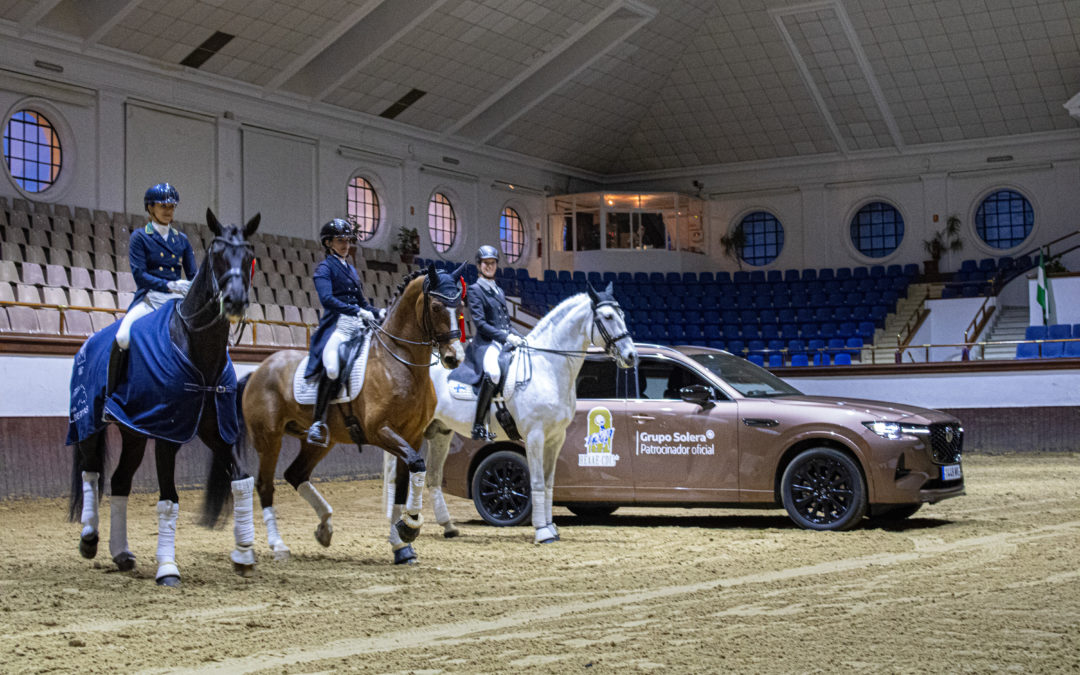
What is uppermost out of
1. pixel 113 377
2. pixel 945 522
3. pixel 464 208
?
pixel 464 208

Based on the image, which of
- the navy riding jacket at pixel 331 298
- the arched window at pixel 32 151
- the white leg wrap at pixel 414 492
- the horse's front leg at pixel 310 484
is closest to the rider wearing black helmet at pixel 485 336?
the navy riding jacket at pixel 331 298

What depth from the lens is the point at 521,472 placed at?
41.0 feet

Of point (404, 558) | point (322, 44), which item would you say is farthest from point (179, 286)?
point (322, 44)

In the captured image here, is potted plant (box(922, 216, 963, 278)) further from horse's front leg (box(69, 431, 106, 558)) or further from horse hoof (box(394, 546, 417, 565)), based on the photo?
horse's front leg (box(69, 431, 106, 558))

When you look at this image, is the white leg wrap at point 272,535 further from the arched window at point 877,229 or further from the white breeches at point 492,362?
the arched window at point 877,229

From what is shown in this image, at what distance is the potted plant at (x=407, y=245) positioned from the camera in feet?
104

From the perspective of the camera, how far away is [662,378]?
1245 cm

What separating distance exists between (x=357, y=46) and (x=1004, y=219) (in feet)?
63.6

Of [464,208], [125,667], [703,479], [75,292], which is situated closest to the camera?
[125,667]

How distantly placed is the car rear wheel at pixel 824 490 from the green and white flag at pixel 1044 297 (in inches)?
679

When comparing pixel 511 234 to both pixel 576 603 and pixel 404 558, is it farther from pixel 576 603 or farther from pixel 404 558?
pixel 576 603

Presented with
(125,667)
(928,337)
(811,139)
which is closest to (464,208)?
(811,139)

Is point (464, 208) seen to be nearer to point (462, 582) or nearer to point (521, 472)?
point (521, 472)

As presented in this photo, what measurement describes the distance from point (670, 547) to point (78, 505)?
476cm
